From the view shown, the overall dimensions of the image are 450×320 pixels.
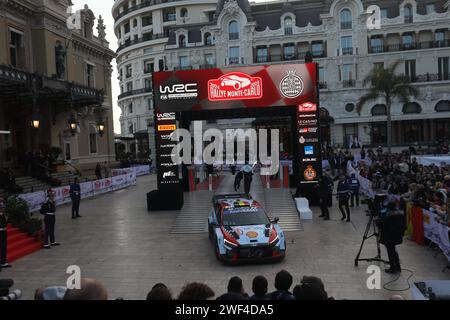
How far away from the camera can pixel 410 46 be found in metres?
46.1

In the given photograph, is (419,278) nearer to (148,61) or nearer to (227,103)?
(227,103)

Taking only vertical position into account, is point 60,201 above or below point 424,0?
below

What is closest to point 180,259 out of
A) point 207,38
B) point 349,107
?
point 349,107

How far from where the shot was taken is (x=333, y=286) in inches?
340

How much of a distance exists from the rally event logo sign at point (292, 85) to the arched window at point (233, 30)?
3365 centimetres

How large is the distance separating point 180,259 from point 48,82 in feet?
51.7

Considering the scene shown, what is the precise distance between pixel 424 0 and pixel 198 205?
144 feet

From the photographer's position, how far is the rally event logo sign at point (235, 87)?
60.1 feet

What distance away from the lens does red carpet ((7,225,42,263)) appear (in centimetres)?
1199

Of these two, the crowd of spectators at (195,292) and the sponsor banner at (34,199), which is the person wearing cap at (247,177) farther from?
the crowd of spectators at (195,292)

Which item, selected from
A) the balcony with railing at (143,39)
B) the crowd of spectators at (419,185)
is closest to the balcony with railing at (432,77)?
the crowd of spectators at (419,185)
